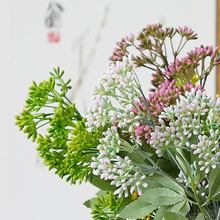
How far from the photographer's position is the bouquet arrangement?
61 centimetres

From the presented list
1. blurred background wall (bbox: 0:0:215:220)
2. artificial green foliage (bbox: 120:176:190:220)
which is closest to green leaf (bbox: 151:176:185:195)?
artificial green foliage (bbox: 120:176:190:220)

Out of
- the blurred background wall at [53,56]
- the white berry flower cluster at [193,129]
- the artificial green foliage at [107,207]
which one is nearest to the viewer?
the white berry flower cluster at [193,129]

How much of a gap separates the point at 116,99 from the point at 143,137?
0.17 feet

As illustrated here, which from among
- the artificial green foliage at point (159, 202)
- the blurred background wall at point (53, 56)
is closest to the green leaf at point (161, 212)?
the artificial green foliage at point (159, 202)

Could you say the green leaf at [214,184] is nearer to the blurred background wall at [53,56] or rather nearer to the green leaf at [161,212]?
the green leaf at [161,212]

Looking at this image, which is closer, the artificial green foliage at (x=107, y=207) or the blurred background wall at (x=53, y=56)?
the artificial green foliage at (x=107, y=207)

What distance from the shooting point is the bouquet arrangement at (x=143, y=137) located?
612 mm

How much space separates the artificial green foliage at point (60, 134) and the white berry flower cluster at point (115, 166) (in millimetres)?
35

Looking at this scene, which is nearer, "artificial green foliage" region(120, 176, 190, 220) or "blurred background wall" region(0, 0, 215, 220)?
"artificial green foliage" region(120, 176, 190, 220)

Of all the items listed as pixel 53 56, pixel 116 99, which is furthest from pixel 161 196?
pixel 53 56

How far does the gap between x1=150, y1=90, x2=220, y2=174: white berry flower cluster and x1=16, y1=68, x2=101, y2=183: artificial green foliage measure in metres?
0.09

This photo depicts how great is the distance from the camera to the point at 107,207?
71 centimetres

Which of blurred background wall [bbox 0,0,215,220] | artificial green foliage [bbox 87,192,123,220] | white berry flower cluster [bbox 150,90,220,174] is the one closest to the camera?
white berry flower cluster [bbox 150,90,220,174]

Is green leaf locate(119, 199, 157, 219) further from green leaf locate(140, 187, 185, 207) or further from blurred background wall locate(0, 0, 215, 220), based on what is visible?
blurred background wall locate(0, 0, 215, 220)
